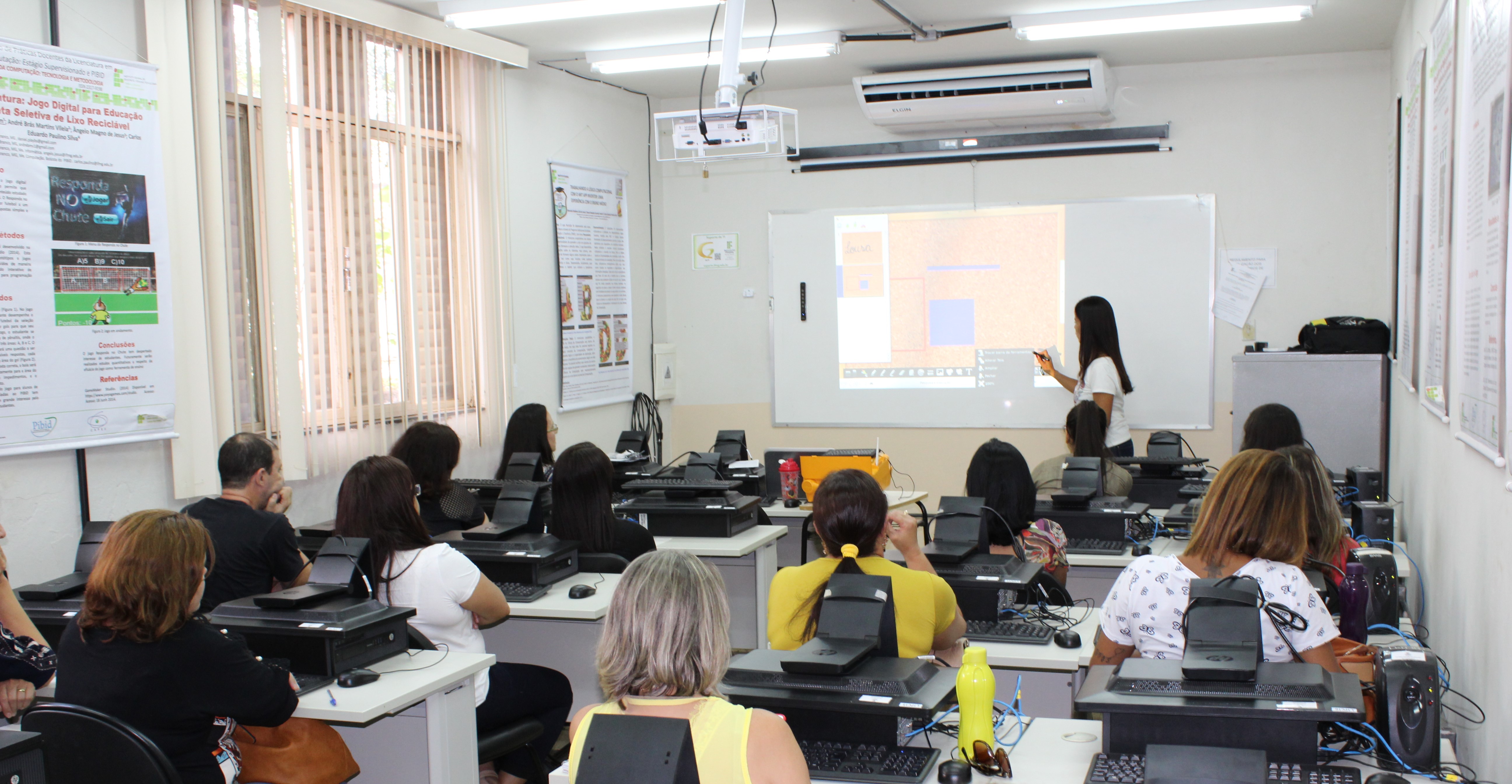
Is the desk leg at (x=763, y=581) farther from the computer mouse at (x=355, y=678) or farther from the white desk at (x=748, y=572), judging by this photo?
the computer mouse at (x=355, y=678)

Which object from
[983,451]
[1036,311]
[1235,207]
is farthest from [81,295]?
[1235,207]

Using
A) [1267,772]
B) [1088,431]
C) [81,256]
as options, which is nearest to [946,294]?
[1088,431]

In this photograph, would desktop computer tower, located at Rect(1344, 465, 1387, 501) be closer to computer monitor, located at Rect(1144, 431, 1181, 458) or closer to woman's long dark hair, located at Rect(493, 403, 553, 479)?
computer monitor, located at Rect(1144, 431, 1181, 458)

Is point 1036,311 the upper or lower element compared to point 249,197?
lower

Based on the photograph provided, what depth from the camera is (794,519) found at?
213 inches

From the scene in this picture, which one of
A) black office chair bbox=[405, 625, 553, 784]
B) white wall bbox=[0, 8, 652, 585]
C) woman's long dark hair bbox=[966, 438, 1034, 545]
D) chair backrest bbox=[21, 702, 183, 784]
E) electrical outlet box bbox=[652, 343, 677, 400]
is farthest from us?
electrical outlet box bbox=[652, 343, 677, 400]

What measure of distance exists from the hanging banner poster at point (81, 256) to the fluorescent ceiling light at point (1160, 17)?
3.94 meters

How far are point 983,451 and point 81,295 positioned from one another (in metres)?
3.14

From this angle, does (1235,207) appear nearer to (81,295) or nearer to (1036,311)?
(1036,311)

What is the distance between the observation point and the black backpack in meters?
5.35

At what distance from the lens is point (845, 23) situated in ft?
18.2

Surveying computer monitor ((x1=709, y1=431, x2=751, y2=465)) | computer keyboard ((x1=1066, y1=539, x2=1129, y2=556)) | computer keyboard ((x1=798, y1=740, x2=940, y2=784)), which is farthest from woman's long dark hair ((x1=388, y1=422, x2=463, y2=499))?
computer keyboard ((x1=798, y1=740, x2=940, y2=784))

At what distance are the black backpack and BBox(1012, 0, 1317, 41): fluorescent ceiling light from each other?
1505mm

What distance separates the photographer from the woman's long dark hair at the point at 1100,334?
581 cm
